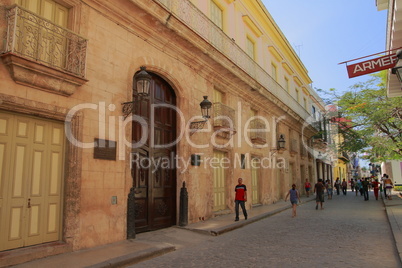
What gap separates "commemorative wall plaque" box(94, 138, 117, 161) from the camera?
22.0ft

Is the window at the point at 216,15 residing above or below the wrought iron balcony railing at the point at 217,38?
above

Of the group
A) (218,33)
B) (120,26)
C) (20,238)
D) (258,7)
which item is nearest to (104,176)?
(20,238)

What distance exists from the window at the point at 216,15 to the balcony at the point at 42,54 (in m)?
7.55

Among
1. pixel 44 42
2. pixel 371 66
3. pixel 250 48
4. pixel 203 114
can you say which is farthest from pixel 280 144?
pixel 44 42

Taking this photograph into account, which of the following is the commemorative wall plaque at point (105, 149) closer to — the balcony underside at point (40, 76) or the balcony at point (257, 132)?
the balcony underside at point (40, 76)

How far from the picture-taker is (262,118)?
1698 cm

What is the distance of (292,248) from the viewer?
6.66 m

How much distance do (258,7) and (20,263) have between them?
1577 cm

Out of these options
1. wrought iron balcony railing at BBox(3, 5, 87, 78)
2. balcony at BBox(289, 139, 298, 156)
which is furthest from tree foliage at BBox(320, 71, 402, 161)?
wrought iron balcony railing at BBox(3, 5, 87, 78)

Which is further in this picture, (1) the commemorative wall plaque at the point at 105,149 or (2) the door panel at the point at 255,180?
(2) the door panel at the point at 255,180

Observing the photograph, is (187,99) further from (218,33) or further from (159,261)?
(159,261)

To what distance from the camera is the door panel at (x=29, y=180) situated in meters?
5.25

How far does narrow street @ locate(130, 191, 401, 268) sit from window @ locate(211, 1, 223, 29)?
823 centimetres

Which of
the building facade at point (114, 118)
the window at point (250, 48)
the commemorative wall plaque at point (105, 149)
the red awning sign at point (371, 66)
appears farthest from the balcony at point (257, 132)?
the commemorative wall plaque at point (105, 149)
